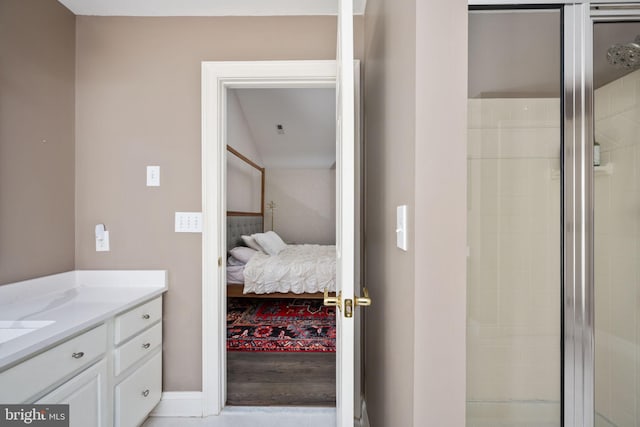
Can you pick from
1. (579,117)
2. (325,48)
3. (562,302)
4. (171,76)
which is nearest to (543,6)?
(579,117)

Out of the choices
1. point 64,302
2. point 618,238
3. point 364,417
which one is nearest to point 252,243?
point 64,302

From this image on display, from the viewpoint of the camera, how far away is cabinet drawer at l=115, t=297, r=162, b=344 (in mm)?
1423

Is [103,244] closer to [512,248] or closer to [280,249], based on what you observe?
[512,248]

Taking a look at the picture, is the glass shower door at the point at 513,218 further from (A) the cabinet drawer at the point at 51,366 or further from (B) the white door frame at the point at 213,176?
(A) the cabinet drawer at the point at 51,366

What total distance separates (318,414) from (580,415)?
1.35m

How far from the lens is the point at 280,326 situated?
306cm

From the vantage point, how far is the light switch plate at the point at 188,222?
6.05ft

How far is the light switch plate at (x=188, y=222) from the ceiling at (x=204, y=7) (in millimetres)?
1273

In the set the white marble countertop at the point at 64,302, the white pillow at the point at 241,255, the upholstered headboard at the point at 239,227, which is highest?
the upholstered headboard at the point at 239,227

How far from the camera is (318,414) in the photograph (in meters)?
1.84

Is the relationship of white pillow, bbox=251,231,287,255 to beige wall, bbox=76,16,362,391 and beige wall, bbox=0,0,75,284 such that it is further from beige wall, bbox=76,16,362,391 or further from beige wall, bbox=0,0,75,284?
beige wall, bbox=0,0,75,284

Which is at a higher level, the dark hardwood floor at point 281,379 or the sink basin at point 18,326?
the sink basin at point 18,326

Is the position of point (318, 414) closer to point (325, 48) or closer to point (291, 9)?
point (325, 48)

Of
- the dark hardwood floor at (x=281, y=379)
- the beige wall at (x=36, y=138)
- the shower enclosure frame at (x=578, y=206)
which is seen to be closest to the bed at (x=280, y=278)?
the dark hardwood floor at (x=281, y=379)
